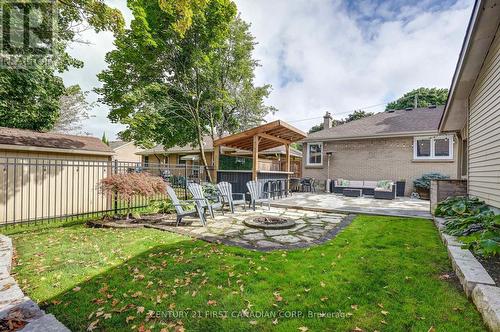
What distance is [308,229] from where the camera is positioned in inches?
211

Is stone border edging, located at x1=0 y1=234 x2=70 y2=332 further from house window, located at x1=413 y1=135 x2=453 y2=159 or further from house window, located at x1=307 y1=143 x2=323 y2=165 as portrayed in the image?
house window, located at x1=413 y1=135 x2=453 y2=159

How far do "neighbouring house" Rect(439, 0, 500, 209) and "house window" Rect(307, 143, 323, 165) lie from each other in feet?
28.9

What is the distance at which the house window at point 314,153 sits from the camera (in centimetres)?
1539

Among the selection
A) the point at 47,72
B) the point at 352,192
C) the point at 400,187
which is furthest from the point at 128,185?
the point at 400,187

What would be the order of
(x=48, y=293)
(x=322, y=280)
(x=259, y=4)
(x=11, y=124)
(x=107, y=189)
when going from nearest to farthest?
1. (x=48, y=293)
2. (x=322, y=280)
3. (x=107, y=189)
4. (x=259, y=4)
5. (x=11, y=124)

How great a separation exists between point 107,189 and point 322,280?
5.51m

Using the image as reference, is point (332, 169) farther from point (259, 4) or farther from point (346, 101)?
point (346, 101)

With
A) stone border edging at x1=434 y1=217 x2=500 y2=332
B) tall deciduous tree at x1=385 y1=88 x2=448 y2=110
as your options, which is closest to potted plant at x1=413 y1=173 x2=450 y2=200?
stone border edging at x1=434 y1=217 x2=500 y2=332

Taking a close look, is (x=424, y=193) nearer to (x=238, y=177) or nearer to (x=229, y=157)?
(x=238, y=177)

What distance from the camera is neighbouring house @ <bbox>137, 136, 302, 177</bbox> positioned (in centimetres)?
1091

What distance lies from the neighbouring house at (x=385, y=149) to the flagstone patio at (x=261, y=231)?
8098mm

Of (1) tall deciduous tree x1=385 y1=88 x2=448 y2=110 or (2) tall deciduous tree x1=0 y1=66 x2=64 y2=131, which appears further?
(1) tall deciduous tree x1=385 y1=88 x2=448 y2=110

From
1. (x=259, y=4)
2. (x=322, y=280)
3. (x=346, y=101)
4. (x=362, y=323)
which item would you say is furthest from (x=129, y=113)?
(x=346, y=101)
